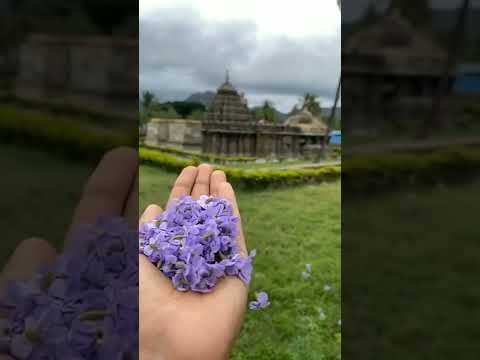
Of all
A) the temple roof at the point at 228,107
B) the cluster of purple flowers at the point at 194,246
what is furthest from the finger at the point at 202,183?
the temple roof at the point at 228,107

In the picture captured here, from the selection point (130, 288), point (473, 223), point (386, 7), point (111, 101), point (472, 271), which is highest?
point (386, 7)

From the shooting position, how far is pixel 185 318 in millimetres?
498

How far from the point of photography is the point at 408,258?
164cm

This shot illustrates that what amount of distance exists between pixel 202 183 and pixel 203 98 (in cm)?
257

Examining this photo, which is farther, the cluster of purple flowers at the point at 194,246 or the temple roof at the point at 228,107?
the temple roof at the point at 228,107

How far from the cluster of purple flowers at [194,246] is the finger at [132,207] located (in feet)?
0.60

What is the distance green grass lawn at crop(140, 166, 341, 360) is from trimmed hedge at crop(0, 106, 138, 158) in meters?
1.22

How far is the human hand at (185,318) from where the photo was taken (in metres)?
0.47

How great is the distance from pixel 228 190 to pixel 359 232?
3.49 ft

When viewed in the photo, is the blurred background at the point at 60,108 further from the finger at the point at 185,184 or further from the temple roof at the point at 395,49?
the temple roof at the point at 395,49

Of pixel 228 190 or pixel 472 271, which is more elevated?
pixel 228 190

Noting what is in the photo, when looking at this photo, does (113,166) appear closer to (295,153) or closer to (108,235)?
(108,235)

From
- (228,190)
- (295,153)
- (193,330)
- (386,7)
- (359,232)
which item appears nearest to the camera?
(193,330)

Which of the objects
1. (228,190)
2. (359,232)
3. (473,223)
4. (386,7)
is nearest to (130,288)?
(228,190)
